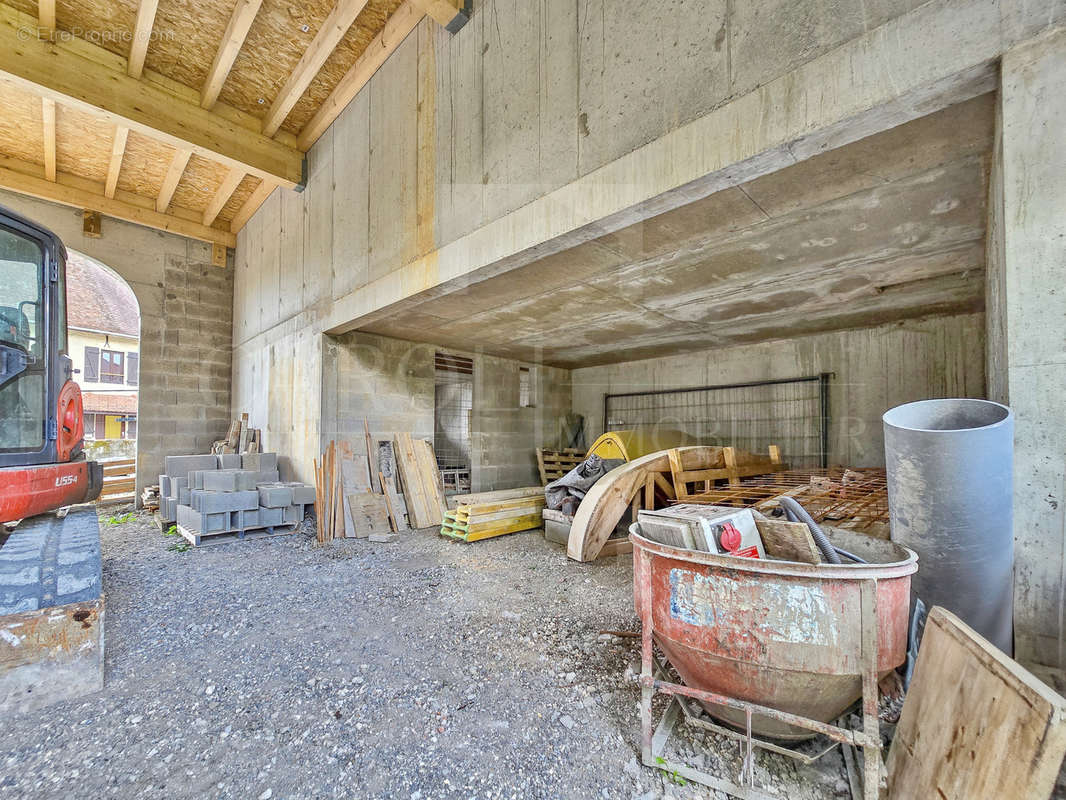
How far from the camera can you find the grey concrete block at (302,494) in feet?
20.3

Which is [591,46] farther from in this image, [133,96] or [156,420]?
[156,420]

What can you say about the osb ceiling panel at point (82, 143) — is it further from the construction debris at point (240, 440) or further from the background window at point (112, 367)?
the background window at point (112, 367)

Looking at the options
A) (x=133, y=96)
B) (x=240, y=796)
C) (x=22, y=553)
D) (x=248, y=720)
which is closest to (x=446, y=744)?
(x=240, y=796)

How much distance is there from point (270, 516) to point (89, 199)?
22.5 ft

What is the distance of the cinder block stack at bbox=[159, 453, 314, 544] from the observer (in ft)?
18.1

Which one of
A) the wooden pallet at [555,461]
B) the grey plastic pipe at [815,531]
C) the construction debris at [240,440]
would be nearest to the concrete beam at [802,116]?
the grey plastic pipe at [815,531]

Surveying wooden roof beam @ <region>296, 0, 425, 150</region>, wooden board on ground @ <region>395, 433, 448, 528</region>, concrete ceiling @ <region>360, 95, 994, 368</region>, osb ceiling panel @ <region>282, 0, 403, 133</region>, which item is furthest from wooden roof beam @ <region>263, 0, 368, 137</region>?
wooden board on ground @ <region>395, 433, 448, 528</region>

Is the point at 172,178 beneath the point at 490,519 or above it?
above

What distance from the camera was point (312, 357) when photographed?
21.6 ft

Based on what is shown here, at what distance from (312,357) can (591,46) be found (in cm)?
534

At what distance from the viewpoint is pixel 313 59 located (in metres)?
5.37

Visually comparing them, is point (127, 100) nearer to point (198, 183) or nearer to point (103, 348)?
point (198, 183)

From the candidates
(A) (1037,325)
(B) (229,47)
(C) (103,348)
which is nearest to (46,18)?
(B) (229,47)

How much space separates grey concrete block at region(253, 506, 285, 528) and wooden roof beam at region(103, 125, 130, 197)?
5.40 meters
